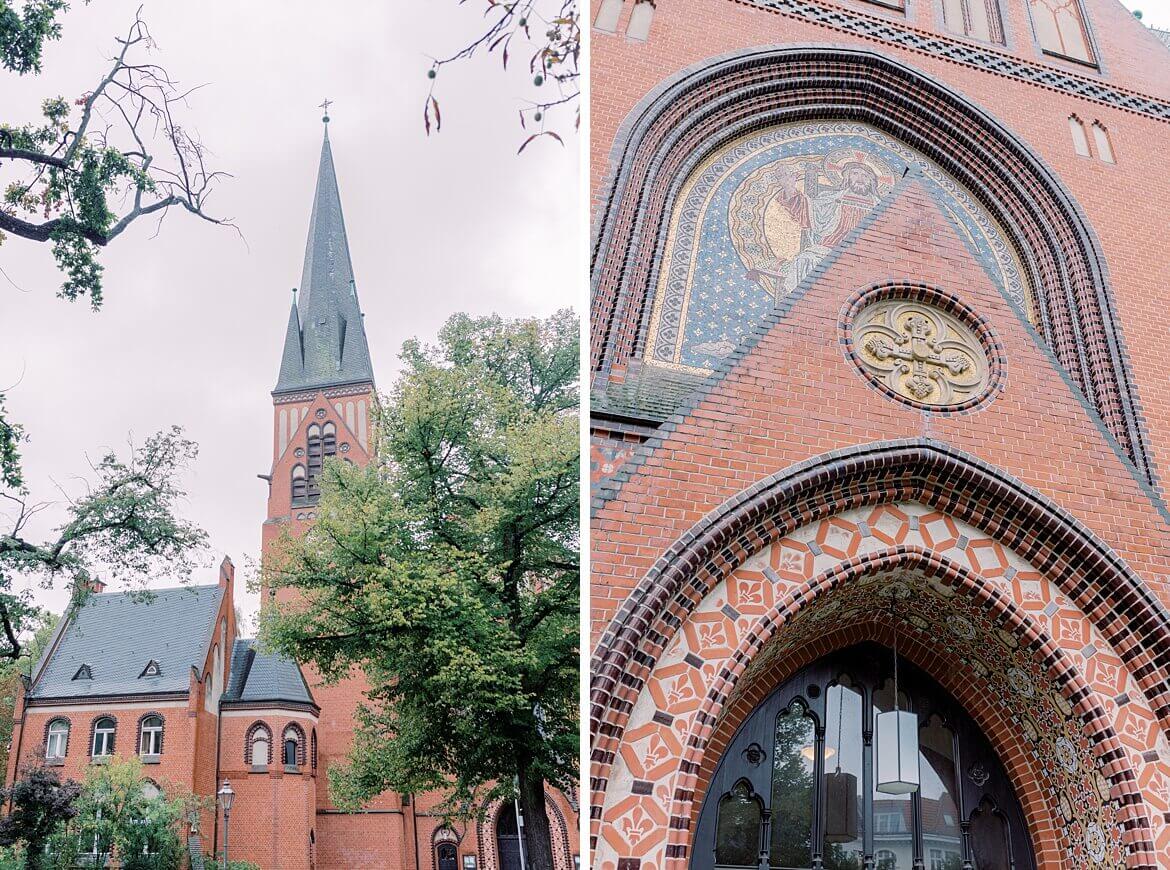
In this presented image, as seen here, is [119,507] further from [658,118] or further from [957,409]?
[957,409]

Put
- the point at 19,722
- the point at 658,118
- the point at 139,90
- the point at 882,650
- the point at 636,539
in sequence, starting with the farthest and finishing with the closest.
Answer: the point at 19,722 < the point at 139,90 < the point at 658,118 < the point at 882,650 < the point at 636,539

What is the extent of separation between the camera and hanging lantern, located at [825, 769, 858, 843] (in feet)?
21.2

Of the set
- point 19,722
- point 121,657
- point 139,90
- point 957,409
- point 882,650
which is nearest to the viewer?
point 957,409

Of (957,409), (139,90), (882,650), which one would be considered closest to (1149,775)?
(882,650)

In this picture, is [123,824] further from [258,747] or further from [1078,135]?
[1078,135]

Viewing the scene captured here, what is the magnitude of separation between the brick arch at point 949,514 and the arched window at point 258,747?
84.2 feet

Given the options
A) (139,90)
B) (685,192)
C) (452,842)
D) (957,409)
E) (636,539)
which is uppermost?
(139,90)

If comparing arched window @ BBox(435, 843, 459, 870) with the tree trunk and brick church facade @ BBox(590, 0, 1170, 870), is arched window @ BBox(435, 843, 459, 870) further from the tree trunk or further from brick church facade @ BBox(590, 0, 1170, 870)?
brick church facade @ BBox(590, 0, 1170, 870)

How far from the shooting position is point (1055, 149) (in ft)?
29.1

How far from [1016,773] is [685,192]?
187 inches

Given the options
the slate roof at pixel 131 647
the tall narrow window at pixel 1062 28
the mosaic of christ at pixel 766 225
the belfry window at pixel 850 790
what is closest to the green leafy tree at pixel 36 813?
the slate roof at pixel 131 647

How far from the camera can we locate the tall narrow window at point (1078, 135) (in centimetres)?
900

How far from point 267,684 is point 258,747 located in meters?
1.80

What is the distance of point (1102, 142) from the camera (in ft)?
29.9
